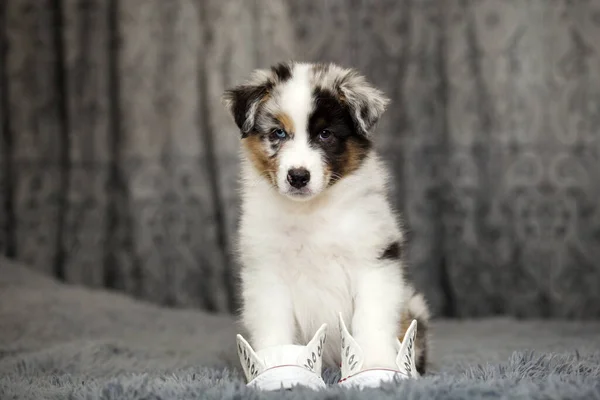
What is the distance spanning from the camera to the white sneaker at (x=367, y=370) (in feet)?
7.16

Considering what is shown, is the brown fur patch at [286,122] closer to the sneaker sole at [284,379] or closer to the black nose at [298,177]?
Result: the black nose at [298,177]

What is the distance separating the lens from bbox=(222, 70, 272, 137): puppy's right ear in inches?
102

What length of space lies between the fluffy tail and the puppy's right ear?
0.87m

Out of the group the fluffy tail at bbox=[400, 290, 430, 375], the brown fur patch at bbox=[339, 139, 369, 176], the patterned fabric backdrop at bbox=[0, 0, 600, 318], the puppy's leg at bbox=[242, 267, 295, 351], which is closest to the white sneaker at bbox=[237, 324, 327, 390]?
the puppy's leg at bbox=[242, 267, 295, 351]

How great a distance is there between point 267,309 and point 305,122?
2.12ft

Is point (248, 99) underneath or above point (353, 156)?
above

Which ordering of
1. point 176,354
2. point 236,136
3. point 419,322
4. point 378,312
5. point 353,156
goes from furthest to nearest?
point 236,136 → point 176,354 → point 419,322 → point 353,156 → point 378,312

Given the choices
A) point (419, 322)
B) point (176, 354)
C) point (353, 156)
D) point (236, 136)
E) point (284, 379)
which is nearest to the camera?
point (284, 379)

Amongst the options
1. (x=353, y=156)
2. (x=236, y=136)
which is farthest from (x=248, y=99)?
(x=236, y=136)

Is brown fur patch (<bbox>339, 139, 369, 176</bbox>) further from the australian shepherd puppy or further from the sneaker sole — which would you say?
the sneaker sole

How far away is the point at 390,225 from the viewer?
101 inches

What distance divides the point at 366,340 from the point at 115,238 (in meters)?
2.97

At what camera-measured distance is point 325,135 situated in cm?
252

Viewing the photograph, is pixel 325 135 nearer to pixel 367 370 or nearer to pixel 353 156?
pixel 353 156
